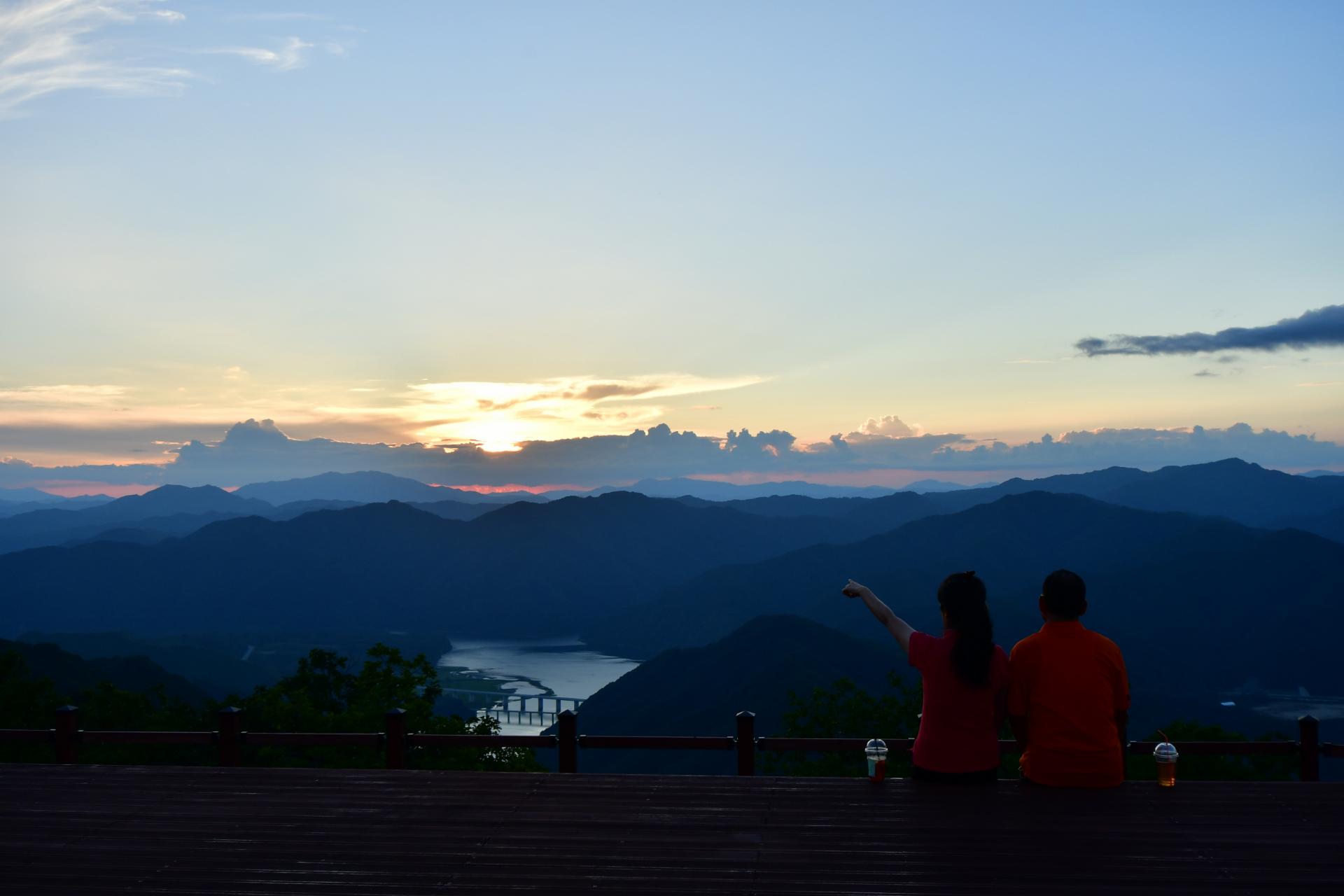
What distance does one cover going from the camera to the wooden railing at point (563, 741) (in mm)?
8859

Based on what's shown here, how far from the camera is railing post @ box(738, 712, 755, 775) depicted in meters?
9.13

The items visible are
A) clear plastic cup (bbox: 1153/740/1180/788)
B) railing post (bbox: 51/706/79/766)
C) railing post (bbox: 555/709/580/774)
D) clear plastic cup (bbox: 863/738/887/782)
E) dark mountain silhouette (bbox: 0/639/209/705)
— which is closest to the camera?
clear plastic cup (bbox: 1153/740/1180/788)

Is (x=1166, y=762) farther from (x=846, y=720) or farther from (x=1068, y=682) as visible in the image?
(x=846, y=720)

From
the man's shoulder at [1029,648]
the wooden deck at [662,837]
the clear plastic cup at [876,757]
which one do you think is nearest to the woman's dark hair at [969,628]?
the man's shoulder at [1029,648]

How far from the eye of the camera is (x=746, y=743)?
9203 millimetres

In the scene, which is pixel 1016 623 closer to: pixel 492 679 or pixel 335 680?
pixel 492 679

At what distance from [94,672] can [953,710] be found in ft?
407

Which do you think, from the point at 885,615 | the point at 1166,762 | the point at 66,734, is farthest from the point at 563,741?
the point at 66,734

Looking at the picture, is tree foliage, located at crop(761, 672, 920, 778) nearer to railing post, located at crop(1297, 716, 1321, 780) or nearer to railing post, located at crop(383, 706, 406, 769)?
railing post, located at crop(1297, 716, 1321, 780)

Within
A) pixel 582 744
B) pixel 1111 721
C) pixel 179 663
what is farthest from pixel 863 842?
pixel 179 663

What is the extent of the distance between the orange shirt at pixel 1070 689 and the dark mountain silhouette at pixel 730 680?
420 ft

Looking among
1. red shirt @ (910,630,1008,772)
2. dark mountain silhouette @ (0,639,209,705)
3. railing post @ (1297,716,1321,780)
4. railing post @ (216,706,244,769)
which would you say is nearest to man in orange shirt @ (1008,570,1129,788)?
red shirt @ (910,630,1008,772)

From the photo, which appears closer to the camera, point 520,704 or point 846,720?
point 846,720

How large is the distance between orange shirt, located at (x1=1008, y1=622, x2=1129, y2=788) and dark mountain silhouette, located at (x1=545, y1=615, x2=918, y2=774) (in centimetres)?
12803
